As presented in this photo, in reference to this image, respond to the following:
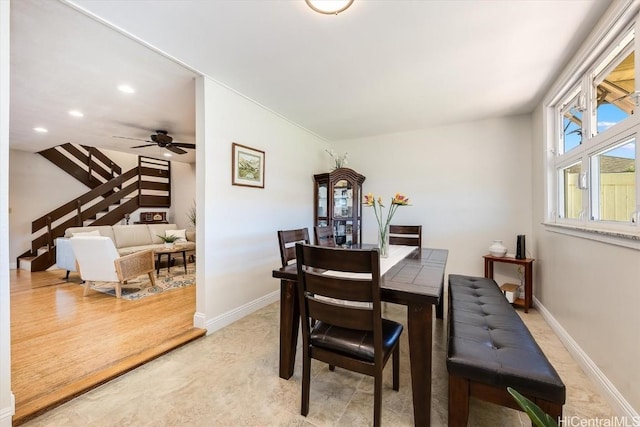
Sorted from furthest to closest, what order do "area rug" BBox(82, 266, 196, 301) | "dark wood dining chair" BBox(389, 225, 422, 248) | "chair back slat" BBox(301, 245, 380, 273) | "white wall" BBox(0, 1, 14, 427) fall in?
"area rug" BBox(82, 266, 196, 301)
"dark wood dining chair" BBox(389, 225, 422, 248)
"white wall" BBox(0, 1, 14, 427)
"chair back slat" BBox(301, 245, 380, 273)

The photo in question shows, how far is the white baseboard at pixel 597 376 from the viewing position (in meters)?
1.34

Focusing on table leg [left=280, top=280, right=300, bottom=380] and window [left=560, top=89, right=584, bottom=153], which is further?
window [left=560, top=89, right=584, bottom=153]

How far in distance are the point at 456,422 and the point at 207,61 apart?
115 inches

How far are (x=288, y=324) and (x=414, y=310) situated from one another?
2.74 ft

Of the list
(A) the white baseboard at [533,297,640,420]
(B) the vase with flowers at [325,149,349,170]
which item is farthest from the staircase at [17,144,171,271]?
(A) the white baseboard at [533,297,640,420]

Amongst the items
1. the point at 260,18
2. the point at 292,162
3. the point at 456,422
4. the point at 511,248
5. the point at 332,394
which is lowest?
the point at 332,394

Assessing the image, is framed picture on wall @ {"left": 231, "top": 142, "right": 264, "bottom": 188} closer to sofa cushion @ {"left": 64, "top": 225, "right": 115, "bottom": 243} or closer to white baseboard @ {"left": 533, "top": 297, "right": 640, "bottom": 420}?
white baseboard @ {"left": 533, "top": 297, "right": 640, "bottom": 420}

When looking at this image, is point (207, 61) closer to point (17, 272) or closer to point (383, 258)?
point (383, 258)

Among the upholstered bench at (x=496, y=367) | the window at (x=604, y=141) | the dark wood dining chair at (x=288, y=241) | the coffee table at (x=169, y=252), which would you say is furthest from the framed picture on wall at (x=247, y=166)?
the window at (x=604, y=141)

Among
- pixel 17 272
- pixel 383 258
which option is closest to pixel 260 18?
pixel 383 258

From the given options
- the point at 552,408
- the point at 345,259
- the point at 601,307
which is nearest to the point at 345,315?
the point at 345,259

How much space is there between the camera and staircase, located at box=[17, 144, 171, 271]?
17.3 feet

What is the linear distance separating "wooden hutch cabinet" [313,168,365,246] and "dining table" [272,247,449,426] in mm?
2168

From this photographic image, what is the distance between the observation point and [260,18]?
1.65 metres
